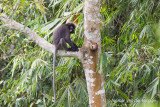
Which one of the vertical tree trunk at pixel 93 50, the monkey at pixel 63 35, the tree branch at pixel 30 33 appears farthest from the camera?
the monkey at pixel 63 35

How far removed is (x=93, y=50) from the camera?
1.89 metres

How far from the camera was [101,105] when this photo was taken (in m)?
1.93

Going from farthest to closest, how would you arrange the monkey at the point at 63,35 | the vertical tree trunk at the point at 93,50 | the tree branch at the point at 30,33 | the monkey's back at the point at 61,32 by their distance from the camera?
the monkey's back at the point at 61,32 → the monkey at the point at 63,35 → the tree branch at the point at 30,33 → the vertical tree trunk at the point at 93,50

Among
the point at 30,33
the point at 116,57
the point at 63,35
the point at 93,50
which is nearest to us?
the point at 93,50

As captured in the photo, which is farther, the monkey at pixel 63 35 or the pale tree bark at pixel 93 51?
the monkey at pixel 63 35

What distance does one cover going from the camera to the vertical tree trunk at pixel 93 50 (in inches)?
73.4

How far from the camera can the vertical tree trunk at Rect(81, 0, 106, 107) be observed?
1864 mm

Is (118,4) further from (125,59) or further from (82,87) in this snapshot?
(82,87)

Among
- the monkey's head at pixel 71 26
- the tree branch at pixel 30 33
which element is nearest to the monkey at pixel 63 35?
the monkey's head at pixel 71 26

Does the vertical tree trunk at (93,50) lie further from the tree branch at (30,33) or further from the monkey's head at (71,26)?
the monkey's head at (71,26)

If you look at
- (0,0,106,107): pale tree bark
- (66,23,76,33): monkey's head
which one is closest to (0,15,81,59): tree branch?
(0,0,106,107): pale tree bark

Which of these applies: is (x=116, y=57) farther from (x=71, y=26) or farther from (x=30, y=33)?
(x=30, y=33)

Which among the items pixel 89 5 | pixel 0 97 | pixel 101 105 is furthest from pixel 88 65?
pixel 0 97

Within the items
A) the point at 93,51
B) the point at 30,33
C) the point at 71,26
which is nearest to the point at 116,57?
the point at 71,26
